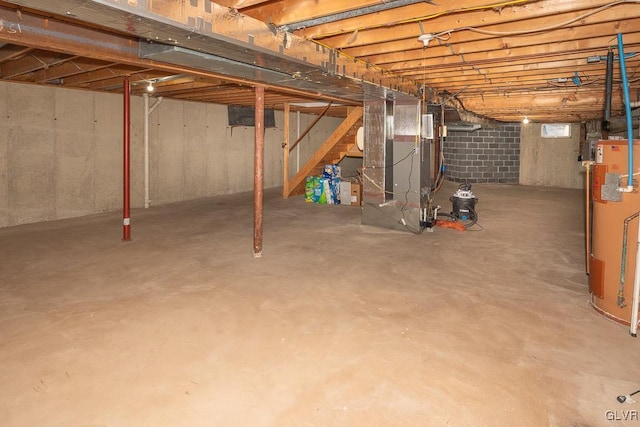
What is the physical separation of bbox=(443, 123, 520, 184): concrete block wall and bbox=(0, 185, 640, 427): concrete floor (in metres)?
7.83

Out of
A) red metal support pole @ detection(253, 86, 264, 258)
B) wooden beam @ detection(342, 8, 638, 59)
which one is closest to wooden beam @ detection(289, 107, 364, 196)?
red metal support pole @ detection(253, 86, 264, 258)

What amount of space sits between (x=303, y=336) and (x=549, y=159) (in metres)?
11.8

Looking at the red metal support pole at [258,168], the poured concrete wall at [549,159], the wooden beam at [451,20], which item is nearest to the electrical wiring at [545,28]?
the wooden beam at [451,20]

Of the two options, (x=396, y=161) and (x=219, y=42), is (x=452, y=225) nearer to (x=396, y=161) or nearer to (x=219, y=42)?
(x=396, y=161)

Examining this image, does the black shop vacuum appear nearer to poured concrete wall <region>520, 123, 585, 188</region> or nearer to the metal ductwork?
the metal ductwork

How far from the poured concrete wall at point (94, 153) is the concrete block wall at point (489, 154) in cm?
665

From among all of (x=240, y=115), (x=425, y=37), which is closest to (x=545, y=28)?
(x=425, y=37)

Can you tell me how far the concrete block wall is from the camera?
1211 centimetres

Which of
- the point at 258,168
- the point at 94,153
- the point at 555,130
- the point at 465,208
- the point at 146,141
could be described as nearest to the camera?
the point at 258,168

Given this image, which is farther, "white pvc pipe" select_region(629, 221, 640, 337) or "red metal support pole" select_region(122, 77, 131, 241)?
"red metal support pole" select_region(122, 77, 131, 241)

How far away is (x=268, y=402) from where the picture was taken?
1875 mm

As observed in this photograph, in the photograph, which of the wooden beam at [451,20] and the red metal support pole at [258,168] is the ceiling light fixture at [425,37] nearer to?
the wooden beam at [451,20]

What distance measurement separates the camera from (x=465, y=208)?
606cm

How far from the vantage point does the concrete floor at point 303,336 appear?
6.05 feet
